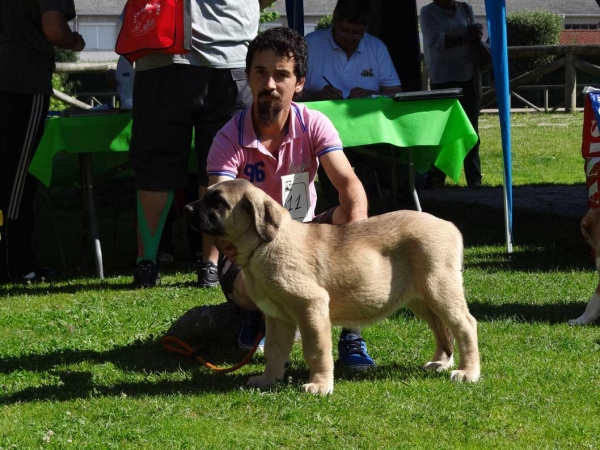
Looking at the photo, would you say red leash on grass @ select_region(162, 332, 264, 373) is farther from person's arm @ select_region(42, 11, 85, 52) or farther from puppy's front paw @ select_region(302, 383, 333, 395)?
person's arm @ select_region(42, 11, 85, 52)

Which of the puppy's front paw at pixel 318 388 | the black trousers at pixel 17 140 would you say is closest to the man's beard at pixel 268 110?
the puppy's front paw at pixel 318 388

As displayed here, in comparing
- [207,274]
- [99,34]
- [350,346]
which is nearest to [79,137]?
[207,274]

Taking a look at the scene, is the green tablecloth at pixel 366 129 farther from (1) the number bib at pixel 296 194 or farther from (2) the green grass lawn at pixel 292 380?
(1) the number bib at pixel 296 194

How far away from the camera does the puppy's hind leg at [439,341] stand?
15.1ft

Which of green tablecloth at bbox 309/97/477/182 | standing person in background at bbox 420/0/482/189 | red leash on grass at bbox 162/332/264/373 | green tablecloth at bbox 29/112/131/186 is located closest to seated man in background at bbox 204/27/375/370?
red leash on grass at bbox 162/332/264/373

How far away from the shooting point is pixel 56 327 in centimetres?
572

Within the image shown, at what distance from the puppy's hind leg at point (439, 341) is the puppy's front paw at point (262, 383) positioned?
76cm

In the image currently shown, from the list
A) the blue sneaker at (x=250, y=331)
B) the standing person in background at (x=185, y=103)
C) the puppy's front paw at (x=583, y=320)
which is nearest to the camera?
the blue sneaker at (x=250, y=331)

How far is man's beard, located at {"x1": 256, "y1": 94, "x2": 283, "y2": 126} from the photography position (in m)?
4.64

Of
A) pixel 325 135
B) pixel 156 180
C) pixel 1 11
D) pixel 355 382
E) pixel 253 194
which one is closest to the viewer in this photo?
pixel 253 194

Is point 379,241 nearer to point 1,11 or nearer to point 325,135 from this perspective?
point 325,135

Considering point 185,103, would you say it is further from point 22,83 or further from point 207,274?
point 22,83

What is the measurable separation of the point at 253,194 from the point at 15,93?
11.6ft

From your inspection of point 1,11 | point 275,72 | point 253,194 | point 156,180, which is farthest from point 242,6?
point 253,194
